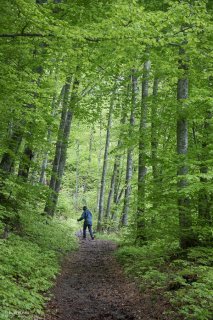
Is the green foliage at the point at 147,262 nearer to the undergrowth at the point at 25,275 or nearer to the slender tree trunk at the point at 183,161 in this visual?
the slender tree trunk at the point at 183,161

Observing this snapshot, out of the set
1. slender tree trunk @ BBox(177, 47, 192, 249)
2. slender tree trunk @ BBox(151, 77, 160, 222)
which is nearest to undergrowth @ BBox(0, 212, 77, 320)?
slender tree trunk @ BBox(151, 77, 160, 222)

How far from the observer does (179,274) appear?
25.2ft

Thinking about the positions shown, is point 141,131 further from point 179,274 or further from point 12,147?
point 179,274

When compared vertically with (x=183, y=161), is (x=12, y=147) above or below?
above

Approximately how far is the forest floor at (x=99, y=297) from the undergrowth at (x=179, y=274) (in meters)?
0.27

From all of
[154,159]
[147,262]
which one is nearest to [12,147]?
[154,159]

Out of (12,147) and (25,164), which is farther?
(25,164)

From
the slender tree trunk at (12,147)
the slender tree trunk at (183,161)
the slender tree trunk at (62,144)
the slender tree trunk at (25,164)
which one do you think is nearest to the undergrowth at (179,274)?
the slender tree trunk at (183,161)

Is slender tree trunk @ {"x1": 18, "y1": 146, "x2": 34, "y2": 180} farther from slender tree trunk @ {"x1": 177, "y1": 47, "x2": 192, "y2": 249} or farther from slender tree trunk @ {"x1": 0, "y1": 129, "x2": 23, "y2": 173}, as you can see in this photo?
slender tree trunk @ {"x1": 177, "y1": 47, "x2": 192, "y2": 249}

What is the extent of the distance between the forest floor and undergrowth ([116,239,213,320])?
0.27 meters

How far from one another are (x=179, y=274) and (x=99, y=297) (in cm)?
199

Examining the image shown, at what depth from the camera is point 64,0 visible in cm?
1241

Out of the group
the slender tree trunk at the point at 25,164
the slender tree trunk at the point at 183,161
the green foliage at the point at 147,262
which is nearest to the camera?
the green foliage at the point at 147,262

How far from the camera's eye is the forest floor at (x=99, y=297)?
6477mm
